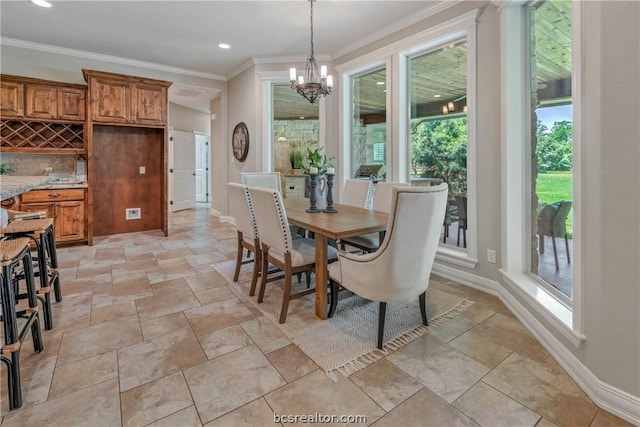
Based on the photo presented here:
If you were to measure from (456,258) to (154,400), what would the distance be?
281 centimetres

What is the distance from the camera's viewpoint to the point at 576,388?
1.64 metres

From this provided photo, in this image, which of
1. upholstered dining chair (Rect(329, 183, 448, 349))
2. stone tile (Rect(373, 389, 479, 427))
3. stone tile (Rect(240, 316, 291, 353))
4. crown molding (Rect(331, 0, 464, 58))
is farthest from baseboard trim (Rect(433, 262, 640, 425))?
crown molding (Rect(331, 0, 464, 58))

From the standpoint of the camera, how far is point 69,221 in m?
4.39

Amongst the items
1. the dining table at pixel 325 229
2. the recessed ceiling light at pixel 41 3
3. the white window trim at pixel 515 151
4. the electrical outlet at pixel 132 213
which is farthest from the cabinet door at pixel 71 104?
the white window trim at pixel 515 151

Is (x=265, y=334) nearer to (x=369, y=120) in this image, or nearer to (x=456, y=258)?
(x=456, y=258)

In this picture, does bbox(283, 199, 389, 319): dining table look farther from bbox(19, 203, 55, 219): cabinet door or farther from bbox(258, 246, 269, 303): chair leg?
bbox(19, 203, 55, 219): cabinet door

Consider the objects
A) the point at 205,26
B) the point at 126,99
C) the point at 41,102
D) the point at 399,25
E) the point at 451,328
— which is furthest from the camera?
the point at 126,99

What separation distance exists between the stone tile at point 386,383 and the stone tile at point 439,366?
0.06m

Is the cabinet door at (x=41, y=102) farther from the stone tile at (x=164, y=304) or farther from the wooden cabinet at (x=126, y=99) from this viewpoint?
the stone tile at (x=164, y=304)

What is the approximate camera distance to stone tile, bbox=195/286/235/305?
2725 mm

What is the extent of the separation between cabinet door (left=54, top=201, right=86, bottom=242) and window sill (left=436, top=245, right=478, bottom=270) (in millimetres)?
4749

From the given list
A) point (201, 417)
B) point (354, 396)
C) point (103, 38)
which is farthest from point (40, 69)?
point (354, 396)

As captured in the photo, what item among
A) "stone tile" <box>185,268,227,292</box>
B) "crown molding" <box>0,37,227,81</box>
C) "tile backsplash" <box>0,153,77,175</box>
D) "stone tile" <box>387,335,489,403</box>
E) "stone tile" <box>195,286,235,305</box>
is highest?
"crown molding" <box>0,37,227,81</box>

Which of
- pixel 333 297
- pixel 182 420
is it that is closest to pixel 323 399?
pixel 182 420
